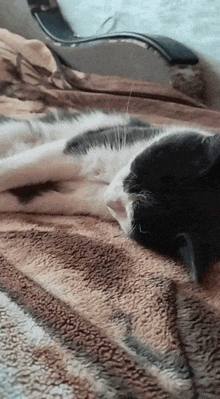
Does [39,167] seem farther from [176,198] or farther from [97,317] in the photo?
[97,317]

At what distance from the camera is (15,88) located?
1107 mm

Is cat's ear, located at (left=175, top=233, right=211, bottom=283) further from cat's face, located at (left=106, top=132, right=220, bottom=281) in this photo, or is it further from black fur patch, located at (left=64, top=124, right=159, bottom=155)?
black fur patch, located at (left=64, top=124, right=159, bottom=155)

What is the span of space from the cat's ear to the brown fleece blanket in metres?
0.02

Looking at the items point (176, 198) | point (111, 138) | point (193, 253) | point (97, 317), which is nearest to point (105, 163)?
point (111, 138)

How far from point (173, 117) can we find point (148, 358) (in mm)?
756

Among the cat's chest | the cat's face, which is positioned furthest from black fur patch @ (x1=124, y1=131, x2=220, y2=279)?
the cat's chest

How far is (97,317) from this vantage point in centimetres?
50

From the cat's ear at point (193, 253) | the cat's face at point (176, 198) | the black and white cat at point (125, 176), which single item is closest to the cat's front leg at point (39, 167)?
the black and white cat at point (125, 176)

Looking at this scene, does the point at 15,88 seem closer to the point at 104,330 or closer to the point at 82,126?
the point at 82,126

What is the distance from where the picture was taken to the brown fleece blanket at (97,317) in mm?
399

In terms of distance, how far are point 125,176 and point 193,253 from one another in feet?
0.84

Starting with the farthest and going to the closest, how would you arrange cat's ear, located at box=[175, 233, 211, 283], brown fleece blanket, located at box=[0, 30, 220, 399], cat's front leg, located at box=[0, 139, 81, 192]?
cat's front leg, located at box=[0, 139, 81, 192]
cat's ear, located at box=[175, 233, 211, 283]
brown fleece blanket, located at box=[0, 30, 220, 399]

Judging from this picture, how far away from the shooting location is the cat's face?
672mm

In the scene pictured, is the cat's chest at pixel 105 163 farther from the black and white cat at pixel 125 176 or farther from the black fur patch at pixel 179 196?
the black fur patch at pixel 179 196
